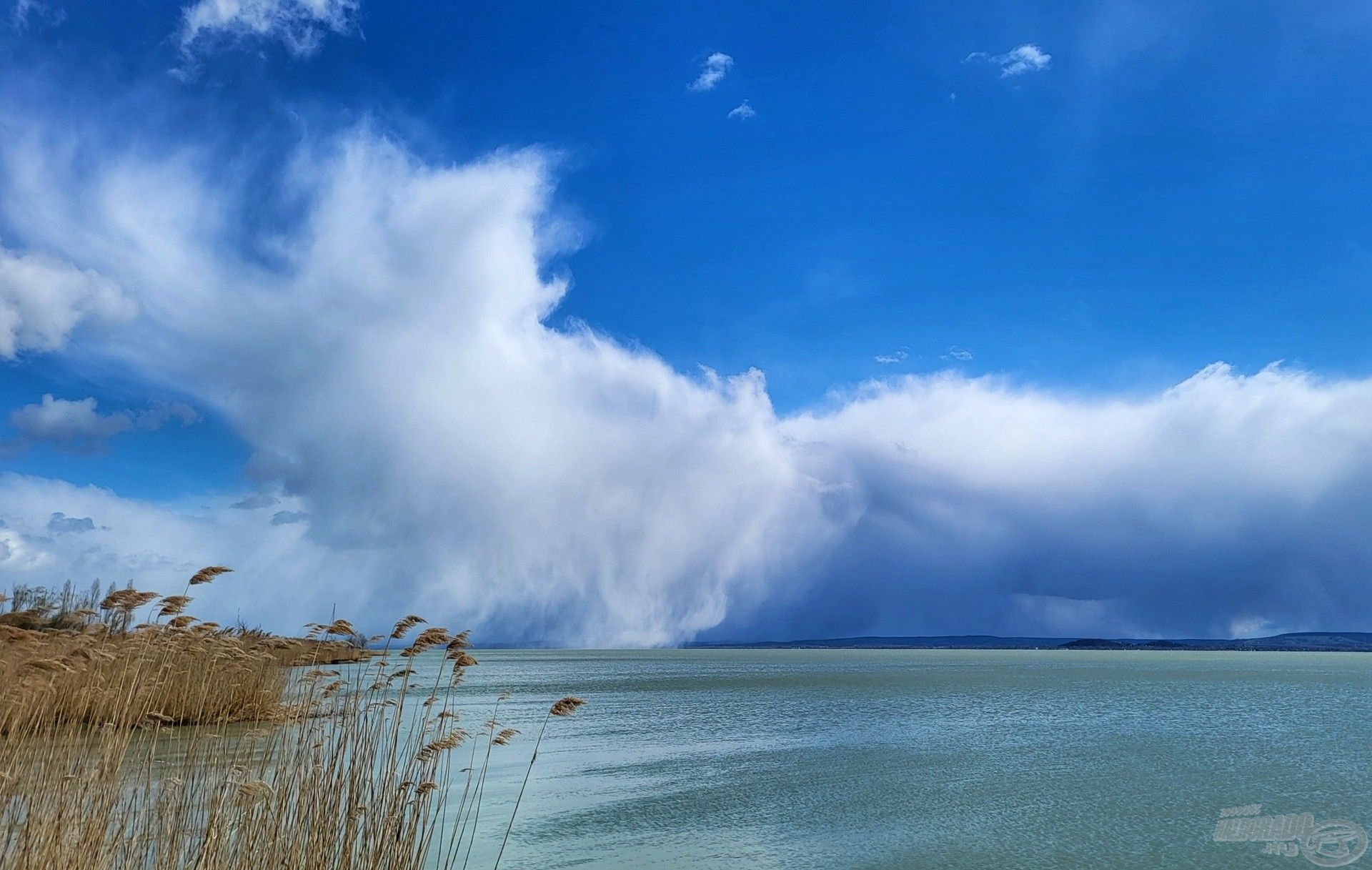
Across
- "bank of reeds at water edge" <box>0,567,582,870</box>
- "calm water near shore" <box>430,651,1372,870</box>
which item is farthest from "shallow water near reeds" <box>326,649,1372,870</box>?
"bank of reeds at water edge" <box>0,567,582,870</box>

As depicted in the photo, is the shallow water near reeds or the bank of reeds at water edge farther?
the shallow water near reeds

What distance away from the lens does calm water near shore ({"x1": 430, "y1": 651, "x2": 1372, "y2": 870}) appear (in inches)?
438

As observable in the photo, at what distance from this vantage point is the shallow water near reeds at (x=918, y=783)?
1112 cm

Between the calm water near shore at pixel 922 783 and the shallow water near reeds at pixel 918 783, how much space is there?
0.19ft

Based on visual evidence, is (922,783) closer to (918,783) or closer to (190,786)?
(918,783)

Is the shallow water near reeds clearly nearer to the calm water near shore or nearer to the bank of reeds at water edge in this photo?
the calm water near shore

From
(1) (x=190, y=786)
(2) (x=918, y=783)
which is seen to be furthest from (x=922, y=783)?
(1) (x=190, y=786)

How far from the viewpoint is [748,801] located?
558 inches

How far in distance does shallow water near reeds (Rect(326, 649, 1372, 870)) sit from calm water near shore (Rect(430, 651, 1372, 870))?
0.19ft

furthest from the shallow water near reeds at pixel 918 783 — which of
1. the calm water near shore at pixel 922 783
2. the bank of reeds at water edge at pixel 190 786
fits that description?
the bank of reeds at water edge at pixel 190 786

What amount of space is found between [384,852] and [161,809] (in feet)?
5.45

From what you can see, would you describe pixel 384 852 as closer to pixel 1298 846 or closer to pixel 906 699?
pixel 1298 846

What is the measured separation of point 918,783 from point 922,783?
66 millimetres

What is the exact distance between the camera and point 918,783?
16125mm
